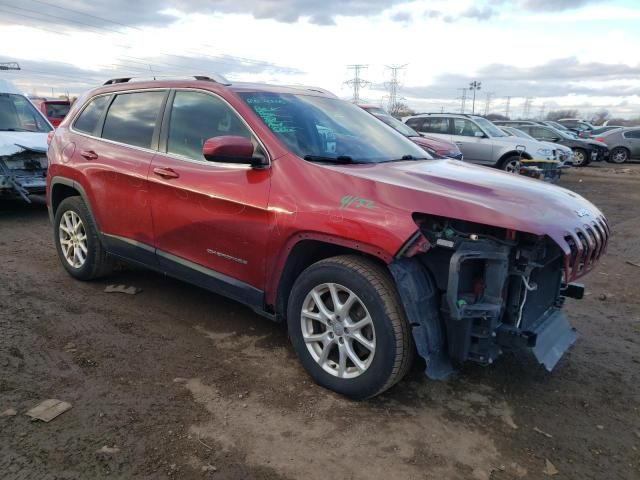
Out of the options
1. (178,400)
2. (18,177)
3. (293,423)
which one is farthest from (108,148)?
(18,177)

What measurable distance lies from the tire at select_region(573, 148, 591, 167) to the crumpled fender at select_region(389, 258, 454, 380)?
2055 cm

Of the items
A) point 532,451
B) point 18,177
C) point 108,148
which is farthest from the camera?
point 18,177

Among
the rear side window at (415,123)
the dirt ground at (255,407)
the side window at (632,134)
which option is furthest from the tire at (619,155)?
the dirt ground at (255,407)

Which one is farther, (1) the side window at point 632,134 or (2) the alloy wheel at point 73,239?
(1) the side window at point 632,134

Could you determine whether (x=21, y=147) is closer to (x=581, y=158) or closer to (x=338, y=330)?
(x=338, y=330)

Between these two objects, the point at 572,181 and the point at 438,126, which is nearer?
the point at 438,126

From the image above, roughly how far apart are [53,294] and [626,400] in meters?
4.61

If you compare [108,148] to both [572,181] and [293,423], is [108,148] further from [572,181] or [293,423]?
[572,181]

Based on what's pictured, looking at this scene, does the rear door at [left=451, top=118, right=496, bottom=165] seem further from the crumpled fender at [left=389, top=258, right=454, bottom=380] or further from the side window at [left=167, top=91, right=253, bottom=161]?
the crumpled fender at [left=389, top=258, right=454, bottom=380]

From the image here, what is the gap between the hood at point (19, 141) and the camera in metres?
7.81

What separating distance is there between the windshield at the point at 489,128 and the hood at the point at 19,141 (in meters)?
10.7

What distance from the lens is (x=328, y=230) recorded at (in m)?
3.04

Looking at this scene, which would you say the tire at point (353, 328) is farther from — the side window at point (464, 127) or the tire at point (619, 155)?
the tire at point (619, 155)

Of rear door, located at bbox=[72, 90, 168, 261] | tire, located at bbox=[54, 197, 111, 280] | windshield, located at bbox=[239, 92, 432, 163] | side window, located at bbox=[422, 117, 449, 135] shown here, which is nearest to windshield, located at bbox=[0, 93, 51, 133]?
tire, located at bbox=[54, 197, 111, 280]
